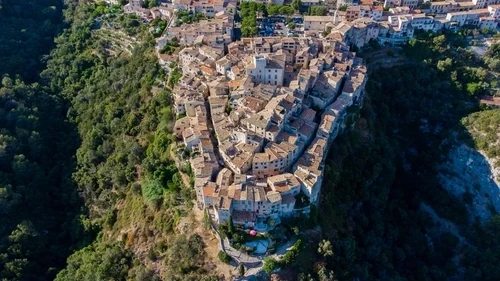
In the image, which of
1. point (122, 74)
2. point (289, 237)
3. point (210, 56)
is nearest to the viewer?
point (289, 237)

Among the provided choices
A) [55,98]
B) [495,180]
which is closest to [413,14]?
[495,180]

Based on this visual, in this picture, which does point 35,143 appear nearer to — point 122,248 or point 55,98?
point 55,98

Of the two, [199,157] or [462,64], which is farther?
[462,64]

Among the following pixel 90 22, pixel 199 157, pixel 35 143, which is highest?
pixel 90 22

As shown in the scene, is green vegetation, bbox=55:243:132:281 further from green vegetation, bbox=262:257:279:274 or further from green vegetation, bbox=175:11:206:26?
green vegetation, bbox=175:11:206:26

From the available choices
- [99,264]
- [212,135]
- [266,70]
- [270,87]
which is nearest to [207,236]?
[212,135]

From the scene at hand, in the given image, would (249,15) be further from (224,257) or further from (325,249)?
(224,257)

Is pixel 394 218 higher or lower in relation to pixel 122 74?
lower

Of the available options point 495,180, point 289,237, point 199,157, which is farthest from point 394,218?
point 199,157

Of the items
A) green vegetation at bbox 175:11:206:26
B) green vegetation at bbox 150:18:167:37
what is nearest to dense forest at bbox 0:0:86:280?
green vegetation at bbox 150:18:167:37

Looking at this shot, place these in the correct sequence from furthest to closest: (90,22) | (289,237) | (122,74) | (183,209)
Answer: (90,22) < (122,74) < (183,209) < (289,237)
